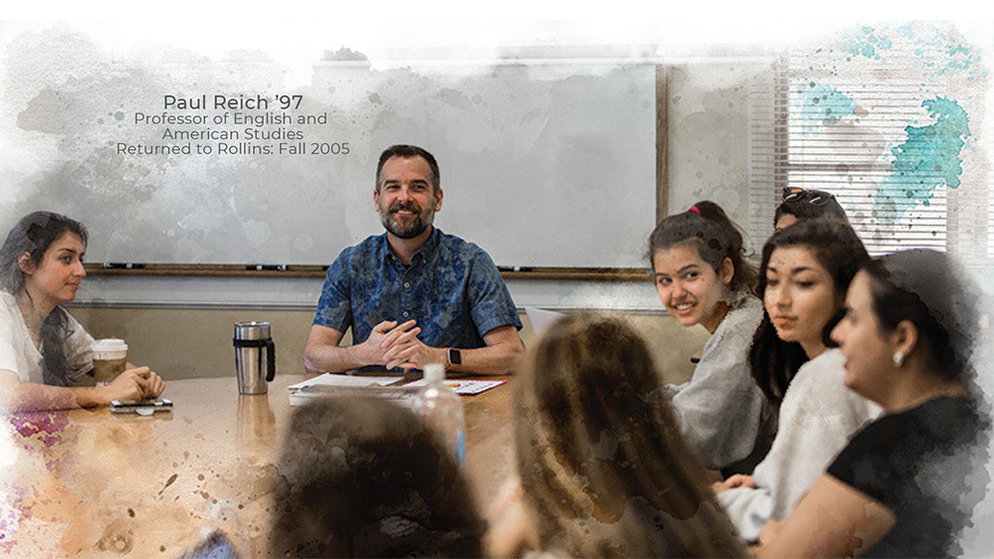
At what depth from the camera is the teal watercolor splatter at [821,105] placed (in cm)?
65

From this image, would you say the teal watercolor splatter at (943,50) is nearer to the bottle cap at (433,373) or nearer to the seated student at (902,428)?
the seated student at (902,428)

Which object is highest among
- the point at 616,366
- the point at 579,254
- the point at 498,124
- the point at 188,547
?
the point at 498,124

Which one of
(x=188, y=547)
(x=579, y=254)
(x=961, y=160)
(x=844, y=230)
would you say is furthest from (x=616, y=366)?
(x=188, y=547)

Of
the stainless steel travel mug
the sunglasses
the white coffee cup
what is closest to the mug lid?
the white coffee cup

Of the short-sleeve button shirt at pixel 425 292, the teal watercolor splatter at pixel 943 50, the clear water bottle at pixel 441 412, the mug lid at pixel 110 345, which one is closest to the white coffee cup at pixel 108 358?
the mug lid at pixel 110 345

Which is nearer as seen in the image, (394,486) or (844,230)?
(844,230)

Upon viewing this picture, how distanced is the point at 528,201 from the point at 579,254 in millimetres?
70

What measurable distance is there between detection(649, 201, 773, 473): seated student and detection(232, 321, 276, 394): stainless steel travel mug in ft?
1.36

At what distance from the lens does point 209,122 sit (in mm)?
830

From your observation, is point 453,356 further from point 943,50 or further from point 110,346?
point 943,50

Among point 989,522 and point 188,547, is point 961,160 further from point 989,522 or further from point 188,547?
point 188,547

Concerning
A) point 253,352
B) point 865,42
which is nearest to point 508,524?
point 253,352

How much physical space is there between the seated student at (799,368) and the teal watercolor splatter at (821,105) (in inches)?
3.4

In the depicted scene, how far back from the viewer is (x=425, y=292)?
0.85 meters
